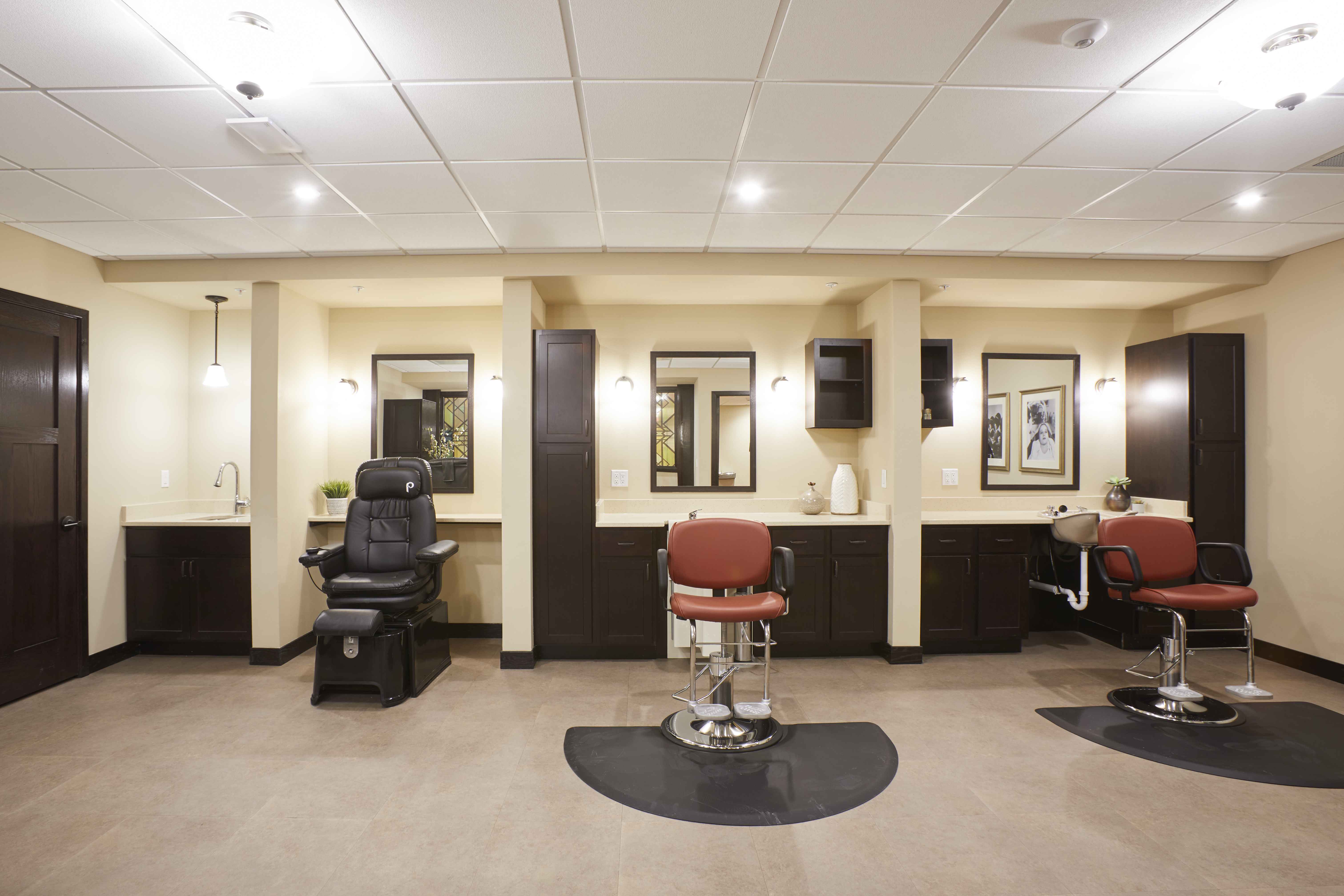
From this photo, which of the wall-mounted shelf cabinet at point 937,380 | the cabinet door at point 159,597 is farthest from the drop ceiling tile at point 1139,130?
the cabinet door at point 159,597

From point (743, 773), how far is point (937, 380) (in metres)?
3.28

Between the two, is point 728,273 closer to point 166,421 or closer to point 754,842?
point 754,842

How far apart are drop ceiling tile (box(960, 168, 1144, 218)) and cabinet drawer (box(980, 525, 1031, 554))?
2.11 m

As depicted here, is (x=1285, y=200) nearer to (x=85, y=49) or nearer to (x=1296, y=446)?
(x=1296, y=446)

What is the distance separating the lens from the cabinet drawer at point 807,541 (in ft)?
14.2

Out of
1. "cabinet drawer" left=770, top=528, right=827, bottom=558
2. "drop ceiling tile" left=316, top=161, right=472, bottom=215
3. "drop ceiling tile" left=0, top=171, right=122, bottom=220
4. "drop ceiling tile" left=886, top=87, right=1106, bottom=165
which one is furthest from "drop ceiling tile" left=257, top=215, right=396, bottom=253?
"cabinet drawer" left=770, top=528, right=827, bottom=558

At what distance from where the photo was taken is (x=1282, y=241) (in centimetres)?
A: 387

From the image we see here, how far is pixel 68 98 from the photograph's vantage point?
89.9 inches

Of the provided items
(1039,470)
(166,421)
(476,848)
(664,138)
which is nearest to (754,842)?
(476,848)

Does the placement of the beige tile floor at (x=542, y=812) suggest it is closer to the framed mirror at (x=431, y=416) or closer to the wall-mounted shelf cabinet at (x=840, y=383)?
the framed mirror at (x=431, y=416)

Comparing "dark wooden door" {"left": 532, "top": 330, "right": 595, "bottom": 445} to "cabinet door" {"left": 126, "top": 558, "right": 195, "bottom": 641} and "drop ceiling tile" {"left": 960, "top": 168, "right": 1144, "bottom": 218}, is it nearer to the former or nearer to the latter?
"drop ceiling tile" {"left": 960, "top": 168, "right": 1144, "bottom": 218}

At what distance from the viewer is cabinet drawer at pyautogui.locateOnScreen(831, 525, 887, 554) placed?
14.2 ft

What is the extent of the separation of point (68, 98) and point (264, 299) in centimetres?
211

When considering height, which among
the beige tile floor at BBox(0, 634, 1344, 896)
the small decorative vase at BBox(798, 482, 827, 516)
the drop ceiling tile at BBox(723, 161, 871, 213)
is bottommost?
the beige tile floor at BBox(0, 634, 1344, 896)
